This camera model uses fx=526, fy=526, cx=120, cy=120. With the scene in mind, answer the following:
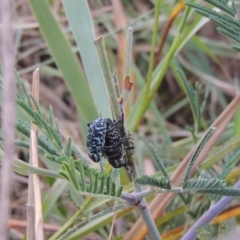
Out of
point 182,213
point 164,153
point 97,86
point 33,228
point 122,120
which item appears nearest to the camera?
point 122,120

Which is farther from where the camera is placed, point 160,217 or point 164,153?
point 164,153

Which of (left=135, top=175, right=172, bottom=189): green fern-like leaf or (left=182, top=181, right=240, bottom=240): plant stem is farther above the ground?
(left=135, top=175, right=172, bottom=189): green fern-like leaf

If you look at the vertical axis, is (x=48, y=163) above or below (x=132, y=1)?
below

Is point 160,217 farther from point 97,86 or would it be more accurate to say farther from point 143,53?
point 143,53

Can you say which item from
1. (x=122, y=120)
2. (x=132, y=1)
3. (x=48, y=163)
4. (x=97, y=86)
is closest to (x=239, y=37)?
(x=122, y=120)

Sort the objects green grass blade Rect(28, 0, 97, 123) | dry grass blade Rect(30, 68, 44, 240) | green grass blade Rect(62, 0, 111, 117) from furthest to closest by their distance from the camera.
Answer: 1. green grass blade Rect(28, 0, 97, 123)
2. green grass blade Rect(62, 0, 111, 117)
3. dry grass blade Rect(30, 68, 44, 240)

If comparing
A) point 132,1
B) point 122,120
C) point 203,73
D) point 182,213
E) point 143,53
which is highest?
point 132,1

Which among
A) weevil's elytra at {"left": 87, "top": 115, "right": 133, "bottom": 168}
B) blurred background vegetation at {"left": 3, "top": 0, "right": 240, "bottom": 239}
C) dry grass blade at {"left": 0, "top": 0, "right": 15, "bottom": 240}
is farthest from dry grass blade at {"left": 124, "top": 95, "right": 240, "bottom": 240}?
dry grass blade at {"left": 0, "top": 0, "right": 15, "bottom": 240}

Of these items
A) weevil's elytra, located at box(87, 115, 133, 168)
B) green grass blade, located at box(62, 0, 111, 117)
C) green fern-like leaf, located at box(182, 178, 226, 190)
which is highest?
green grass blade, located at box(62, 0, 111, 117)

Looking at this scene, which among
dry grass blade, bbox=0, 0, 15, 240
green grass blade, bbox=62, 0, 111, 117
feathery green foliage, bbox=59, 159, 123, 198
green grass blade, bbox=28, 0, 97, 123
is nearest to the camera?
dry grass blade, bbox=0, 0, 15, 240

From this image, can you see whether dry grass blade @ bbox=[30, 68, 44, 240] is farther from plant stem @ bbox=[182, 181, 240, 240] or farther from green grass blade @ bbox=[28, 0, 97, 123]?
green grass blade @ bbox=[28, 0, 97, 123]
